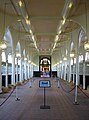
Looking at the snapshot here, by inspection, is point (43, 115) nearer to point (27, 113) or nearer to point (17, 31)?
point (27, 113)

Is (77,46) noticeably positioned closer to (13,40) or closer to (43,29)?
(43,29)

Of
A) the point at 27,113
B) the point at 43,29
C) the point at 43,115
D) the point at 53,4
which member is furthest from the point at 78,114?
the point at 43,29

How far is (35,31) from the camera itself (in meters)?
27.8

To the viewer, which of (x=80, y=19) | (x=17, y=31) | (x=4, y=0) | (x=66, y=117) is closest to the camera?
(x=66, y=117)

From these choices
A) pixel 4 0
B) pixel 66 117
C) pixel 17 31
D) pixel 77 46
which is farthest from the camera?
pixel 17 31

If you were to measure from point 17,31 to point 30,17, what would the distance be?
26.5ft

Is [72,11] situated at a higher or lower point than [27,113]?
higher

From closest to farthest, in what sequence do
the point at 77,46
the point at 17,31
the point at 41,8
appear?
1. the point at 41,8
2. the point at 77,46
3. the point at 17,31

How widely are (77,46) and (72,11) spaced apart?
755cm

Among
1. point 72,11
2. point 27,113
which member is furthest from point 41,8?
point 27,113

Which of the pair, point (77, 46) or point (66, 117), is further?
point (77, 46)

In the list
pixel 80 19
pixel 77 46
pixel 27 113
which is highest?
pixel 80 19

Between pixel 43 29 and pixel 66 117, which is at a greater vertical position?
pixel 43 29

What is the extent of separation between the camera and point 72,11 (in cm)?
1800
